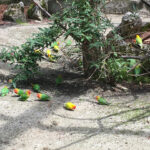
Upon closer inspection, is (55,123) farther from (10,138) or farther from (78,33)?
(78,33)

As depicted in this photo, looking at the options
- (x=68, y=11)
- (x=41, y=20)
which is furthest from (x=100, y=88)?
(x=41, y=20)

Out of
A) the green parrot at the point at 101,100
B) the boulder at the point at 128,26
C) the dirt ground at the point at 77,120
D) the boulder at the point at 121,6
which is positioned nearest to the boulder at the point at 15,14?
the boulder at the point at 121,6

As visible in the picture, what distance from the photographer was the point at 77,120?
295 cm

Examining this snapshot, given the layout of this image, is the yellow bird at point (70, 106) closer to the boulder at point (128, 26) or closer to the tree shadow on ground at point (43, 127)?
the tree shadow on ground at point (43, 127)

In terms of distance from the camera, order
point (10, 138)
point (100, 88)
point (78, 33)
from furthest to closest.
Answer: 1. point (100, 88)
2. point (78, 33)
3. point (10, 138)

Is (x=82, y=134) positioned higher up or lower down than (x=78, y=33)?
lower down

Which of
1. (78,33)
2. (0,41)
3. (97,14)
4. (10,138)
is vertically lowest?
(10,138)

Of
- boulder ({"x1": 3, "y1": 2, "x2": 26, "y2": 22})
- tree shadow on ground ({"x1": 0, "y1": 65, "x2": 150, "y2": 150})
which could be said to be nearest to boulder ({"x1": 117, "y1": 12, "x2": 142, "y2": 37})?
tree shadow on ground ({"x1": 0, "y1": 65, "x2": 150, "y2": 150})

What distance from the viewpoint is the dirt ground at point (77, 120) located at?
2.52m

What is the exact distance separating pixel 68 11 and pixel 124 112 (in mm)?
1400

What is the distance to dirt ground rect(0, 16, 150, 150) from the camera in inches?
99.3

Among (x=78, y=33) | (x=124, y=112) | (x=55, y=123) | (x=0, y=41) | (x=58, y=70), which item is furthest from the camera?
→ (x=0, y=41)

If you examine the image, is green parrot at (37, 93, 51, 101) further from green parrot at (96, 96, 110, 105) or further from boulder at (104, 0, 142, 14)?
boulder at (104, 0, 142, 14)

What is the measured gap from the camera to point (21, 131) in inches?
106
